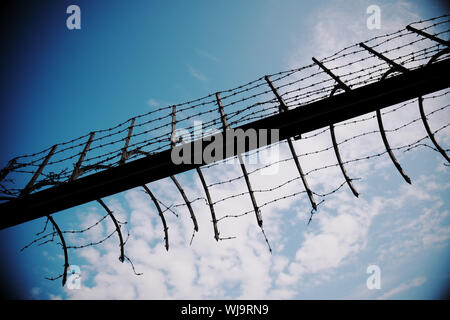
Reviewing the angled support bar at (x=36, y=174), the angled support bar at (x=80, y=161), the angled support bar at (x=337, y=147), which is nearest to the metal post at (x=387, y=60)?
the angled support bar at (x=337, y=147)

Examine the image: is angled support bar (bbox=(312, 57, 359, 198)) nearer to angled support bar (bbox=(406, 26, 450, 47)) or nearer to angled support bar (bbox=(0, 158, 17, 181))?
angled support bar (bbox=(406, 26, 450, 47))

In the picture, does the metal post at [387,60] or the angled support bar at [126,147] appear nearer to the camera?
the metal post at [387,60]

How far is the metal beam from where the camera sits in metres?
2.11

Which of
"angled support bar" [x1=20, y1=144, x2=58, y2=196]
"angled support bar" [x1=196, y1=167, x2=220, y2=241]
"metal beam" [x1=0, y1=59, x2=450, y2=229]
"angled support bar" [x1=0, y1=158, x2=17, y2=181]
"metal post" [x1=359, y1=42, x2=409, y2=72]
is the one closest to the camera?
"metal beam" [x1=0, y1=59, x2=450, y2=229]

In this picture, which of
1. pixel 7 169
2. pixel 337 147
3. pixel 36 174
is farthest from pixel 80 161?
pixel 337 147

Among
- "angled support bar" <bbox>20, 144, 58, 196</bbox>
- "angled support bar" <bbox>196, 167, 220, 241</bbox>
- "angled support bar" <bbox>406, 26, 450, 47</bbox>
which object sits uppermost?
"angled support bar" <bbox>406, 26, 450, 47</bbox>

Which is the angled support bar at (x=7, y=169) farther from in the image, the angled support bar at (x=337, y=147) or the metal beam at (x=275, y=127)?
the angled support bar at (x=337, y=147)

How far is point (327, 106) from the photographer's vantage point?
90.1 inches

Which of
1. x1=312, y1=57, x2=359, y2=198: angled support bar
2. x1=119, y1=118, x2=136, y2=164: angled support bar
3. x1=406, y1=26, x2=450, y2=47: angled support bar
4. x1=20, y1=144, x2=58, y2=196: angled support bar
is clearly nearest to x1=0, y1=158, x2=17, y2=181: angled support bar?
A: x1=20, y1=144, x2=58, y2=196: angled support bar

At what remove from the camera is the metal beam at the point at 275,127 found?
2.11m

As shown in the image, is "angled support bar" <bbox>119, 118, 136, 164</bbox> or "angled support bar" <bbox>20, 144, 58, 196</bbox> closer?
"angled support bar" <bbox>119, 118, 136, 164</bbox>

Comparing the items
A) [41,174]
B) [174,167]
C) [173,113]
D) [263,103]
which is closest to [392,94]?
[263,103]

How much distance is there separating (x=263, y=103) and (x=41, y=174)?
4028mm
